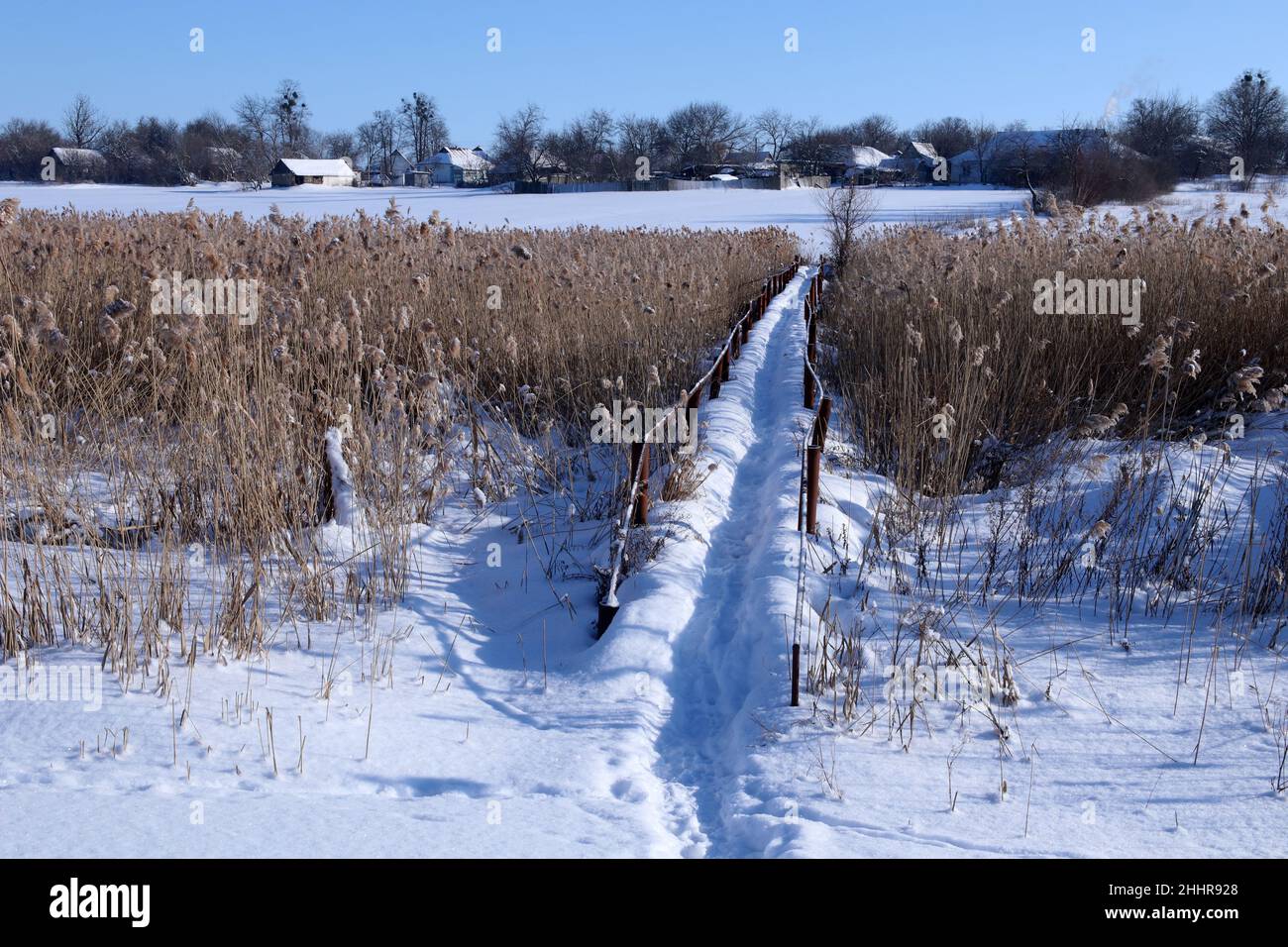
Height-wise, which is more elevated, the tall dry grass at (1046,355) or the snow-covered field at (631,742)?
the tall dry grass at (1046,355)

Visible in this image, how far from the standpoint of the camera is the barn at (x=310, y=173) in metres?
78.0

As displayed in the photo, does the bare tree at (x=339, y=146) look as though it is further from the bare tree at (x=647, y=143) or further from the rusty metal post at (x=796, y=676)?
the rusty metal post at (x=796, y=676)

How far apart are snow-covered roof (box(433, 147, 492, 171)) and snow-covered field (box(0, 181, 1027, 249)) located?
3197 cm

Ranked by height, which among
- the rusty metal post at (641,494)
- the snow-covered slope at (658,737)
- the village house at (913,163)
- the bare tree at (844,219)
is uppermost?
the village house at (913,163)

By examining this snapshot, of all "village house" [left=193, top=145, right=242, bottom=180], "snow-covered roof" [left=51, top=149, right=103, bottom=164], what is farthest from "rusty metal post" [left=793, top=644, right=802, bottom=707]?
"village house" [left=193, top=145, right=242, bottom=180]

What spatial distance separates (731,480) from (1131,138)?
5241 centimetres

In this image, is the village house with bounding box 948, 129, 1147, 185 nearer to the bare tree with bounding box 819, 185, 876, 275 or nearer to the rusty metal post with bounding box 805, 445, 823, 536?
the bare tree with bounding box 819, 185, 876, 275

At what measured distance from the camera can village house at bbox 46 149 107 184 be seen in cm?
7100

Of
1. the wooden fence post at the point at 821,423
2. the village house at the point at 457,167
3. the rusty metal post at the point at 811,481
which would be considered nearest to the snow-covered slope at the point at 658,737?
the rusty metal post at the point at 811,481

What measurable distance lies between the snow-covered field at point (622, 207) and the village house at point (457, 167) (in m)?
31.5

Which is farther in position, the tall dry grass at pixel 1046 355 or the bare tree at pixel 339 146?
the bare tree at pixel 339 146

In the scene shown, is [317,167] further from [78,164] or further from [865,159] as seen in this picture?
[865,159]

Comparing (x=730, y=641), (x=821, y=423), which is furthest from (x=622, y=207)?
(x=730, y=641)
